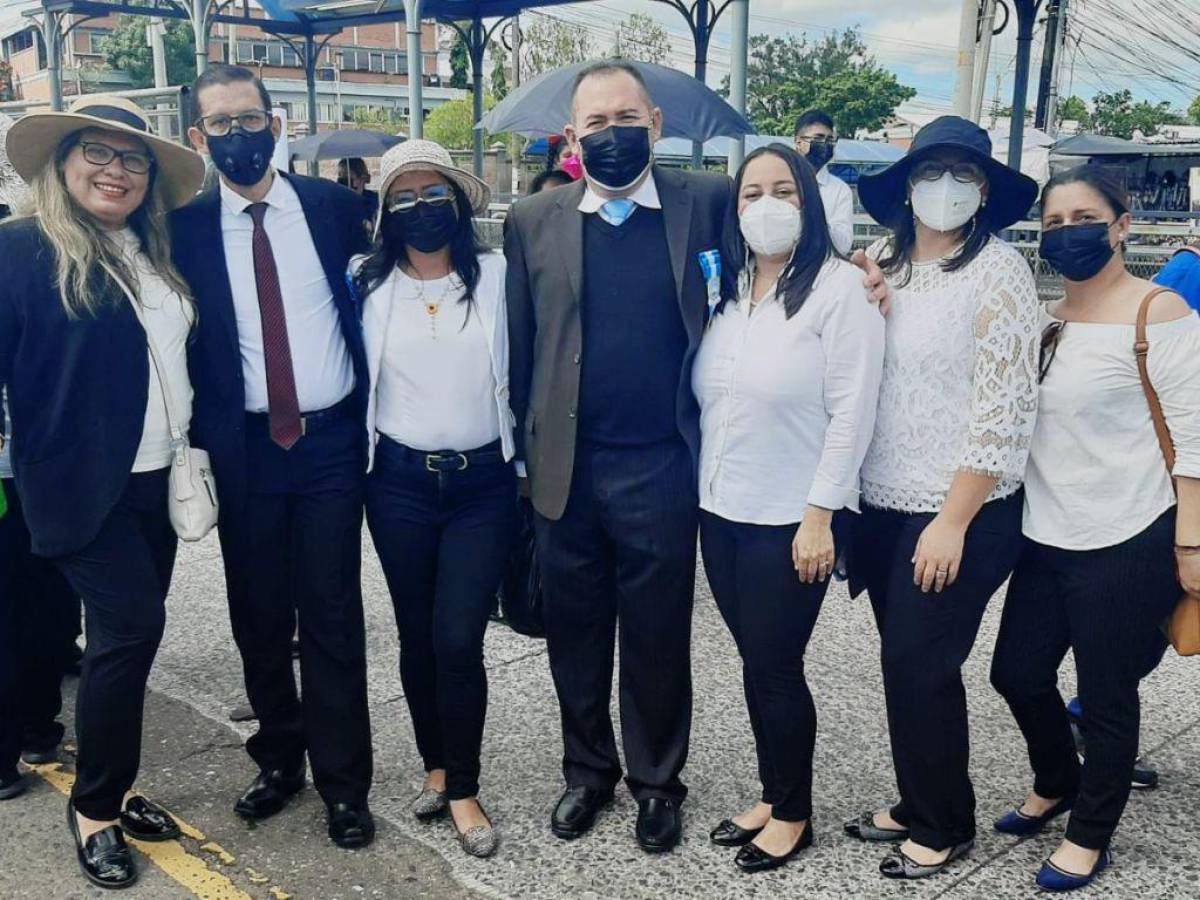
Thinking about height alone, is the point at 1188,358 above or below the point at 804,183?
below

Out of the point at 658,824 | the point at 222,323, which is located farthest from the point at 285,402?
the point at 658,824

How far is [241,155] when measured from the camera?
322cm

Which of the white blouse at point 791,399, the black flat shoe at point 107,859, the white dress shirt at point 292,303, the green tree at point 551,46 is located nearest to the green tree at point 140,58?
the green tree at point 551,46

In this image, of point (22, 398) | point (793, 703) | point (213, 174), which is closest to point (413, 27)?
point (213, 174)

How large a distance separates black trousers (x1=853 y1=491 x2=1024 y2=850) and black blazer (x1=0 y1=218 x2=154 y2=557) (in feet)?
6.61

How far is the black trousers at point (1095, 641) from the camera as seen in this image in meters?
2.88

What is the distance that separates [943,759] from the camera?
9.91 ft

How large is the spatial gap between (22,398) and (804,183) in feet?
6.95

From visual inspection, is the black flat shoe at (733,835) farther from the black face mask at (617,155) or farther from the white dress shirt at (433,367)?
the black face mask at (617,155)

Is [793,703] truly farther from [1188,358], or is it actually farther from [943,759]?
[1188,358]

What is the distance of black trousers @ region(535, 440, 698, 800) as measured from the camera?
3.16 metres

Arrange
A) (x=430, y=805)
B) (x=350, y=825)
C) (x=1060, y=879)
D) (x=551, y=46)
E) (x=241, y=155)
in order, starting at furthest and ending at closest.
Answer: (x=551, y=46) → (x=430, y=805) → (x=350, y=825) → (x=241, y=155) → (x=1060, y=879)

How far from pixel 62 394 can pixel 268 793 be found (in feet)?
4.46

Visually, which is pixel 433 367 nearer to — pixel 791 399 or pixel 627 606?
pixel 627 606
